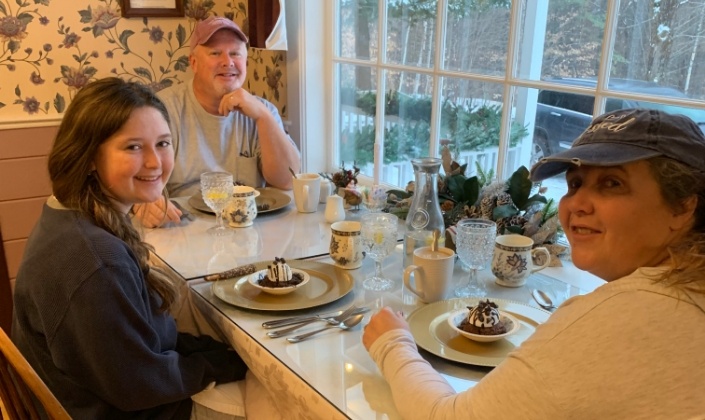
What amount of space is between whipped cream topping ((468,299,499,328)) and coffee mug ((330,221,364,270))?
0.43 m

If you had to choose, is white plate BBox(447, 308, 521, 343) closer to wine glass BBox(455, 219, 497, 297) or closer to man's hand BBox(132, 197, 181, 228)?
wine glass BBox(455, 219, 497, 297)

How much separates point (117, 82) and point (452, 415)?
0.99 m

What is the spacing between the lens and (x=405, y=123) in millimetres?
2406

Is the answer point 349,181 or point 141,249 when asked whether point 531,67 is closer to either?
point 349,181

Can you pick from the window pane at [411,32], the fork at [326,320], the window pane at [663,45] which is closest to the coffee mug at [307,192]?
the window pane at [411,32]

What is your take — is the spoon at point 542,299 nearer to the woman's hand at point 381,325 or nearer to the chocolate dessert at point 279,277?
the woman's hand at point 381,325

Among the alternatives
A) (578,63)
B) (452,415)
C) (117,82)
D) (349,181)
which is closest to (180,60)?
(349,181)

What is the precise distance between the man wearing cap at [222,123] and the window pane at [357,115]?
412mm

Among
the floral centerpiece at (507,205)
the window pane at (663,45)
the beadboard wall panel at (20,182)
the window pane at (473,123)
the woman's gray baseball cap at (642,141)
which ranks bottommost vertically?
the beadboard wall panel at (20,182)

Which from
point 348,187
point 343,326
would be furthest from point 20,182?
point 343,326

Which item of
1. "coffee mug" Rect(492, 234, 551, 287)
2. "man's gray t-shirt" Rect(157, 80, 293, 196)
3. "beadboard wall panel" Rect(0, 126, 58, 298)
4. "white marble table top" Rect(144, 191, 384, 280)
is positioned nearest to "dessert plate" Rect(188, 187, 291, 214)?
"white marble table top" Rect(144, 191, 384, 280)

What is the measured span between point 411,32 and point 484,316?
1.41 m

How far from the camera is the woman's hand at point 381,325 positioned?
1127 millimetres

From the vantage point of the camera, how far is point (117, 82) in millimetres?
1321
